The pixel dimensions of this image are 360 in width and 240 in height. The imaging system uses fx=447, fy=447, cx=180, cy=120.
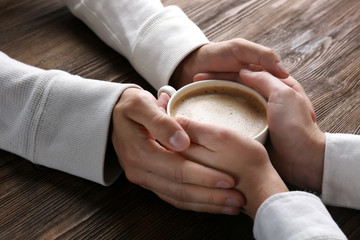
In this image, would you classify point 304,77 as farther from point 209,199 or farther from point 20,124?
point 20,124

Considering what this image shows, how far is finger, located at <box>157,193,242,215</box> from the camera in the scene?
0.65 m

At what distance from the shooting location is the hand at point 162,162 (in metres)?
0.65

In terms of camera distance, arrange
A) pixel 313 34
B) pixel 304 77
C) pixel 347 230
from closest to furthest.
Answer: pixel 347 230 < pixel 304 77 < pixel 313 34

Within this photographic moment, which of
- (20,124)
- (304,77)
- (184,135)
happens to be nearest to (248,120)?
(184,135)

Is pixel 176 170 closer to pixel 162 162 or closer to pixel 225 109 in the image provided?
pixel 162 162

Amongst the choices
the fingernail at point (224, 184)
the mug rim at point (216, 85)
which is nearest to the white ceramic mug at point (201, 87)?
the mug rim at point (216, 85)

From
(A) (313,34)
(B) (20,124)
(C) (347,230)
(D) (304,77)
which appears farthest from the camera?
(A) (313,34)

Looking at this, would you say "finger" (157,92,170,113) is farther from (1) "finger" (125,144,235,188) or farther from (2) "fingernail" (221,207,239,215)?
(2) "fingernail" (221,207,239,215)

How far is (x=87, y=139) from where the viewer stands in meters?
0.73

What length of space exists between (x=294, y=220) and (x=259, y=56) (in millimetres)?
344

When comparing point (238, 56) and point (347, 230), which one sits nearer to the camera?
point (347, 230)

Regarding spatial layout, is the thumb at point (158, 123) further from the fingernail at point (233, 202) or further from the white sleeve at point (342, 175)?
the white sleeve at point (342, 175)

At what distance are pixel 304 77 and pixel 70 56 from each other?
51 cm

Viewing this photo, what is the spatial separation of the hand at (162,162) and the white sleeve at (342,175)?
0.46 ft
